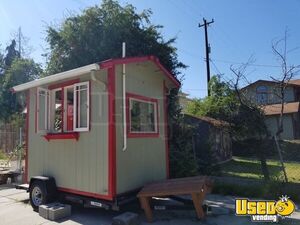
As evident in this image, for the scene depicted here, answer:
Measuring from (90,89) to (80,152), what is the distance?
55.1 inches

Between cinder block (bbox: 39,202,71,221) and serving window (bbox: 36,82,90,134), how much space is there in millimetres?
1682

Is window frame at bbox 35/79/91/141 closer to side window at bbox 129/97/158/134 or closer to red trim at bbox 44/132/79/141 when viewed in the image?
red trim at bbox 44/132/79/141

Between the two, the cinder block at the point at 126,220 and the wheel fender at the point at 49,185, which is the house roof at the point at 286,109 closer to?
the wheel fender at the point at 49,185

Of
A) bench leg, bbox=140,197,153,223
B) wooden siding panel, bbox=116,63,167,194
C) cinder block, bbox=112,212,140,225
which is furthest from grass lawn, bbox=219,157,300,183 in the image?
cinder block, bbox=112,212,140,225

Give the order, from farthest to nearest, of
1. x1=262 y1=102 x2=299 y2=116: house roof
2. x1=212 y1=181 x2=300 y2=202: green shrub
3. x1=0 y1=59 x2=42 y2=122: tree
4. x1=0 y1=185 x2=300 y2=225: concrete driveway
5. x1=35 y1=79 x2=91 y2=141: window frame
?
x1=262 y1=102 x2=299 y2=116: house roof, x1=0 y1=59 x2=42 y2=122: tree, x1=212 y1=181 x2=300 y2=202: green shrub, x1=35 y1=79 x2=91 y2=141: window frame, x1=0 y1=185 x2=300 y2=225: concrete driveway

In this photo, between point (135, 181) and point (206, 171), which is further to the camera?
point (206, 171)

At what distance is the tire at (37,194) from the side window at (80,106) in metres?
1.67

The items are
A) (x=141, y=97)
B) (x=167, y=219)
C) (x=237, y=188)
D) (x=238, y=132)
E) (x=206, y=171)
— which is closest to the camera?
(x=167, y=219)

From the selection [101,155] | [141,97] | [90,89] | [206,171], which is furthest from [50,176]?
[206,171]

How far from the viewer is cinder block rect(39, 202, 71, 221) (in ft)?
20.5

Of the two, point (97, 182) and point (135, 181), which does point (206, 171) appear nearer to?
point (135, 181)

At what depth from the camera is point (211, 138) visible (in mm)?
14367

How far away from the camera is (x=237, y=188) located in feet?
26.4

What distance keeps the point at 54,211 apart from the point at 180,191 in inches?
105
